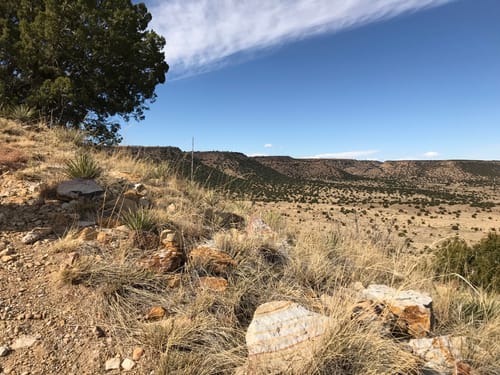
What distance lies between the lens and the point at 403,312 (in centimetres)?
304

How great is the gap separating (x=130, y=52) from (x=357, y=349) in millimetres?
14229

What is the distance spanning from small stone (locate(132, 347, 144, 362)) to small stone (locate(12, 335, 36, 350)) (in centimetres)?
75

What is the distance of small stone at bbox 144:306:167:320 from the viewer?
2887 mm

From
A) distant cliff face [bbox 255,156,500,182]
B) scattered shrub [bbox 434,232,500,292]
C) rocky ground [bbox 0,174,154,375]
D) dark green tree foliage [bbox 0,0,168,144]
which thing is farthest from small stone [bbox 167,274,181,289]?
distant cliff face [bbox 255,156,500,182]

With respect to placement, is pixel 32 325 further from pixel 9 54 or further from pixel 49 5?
pixel 9 54

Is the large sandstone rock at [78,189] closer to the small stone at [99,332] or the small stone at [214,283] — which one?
the small stone at [214,283]

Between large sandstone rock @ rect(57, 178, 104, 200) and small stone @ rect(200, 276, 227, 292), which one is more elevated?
large sandstone rock @ rect(57, 178, 104, 200)

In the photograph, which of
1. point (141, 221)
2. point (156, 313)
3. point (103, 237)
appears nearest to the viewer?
point (156, 313)

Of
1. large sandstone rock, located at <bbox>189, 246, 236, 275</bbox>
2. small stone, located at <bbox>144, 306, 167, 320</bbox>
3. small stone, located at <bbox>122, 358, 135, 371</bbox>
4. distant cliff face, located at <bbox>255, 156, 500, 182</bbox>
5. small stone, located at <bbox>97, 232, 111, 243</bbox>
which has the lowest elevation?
small stone, located at <bbox>122, 358, 135, 371</bbox>

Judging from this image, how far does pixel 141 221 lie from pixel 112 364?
210cm

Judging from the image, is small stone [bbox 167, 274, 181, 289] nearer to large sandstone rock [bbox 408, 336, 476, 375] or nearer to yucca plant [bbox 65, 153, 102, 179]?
large sandstone rock [bbox 408, 336, 476, 375]

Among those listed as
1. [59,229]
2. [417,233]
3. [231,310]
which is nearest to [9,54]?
[59,229]

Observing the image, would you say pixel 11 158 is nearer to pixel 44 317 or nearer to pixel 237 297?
pixel 44 317

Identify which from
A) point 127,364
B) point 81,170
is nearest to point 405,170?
point 81,170
